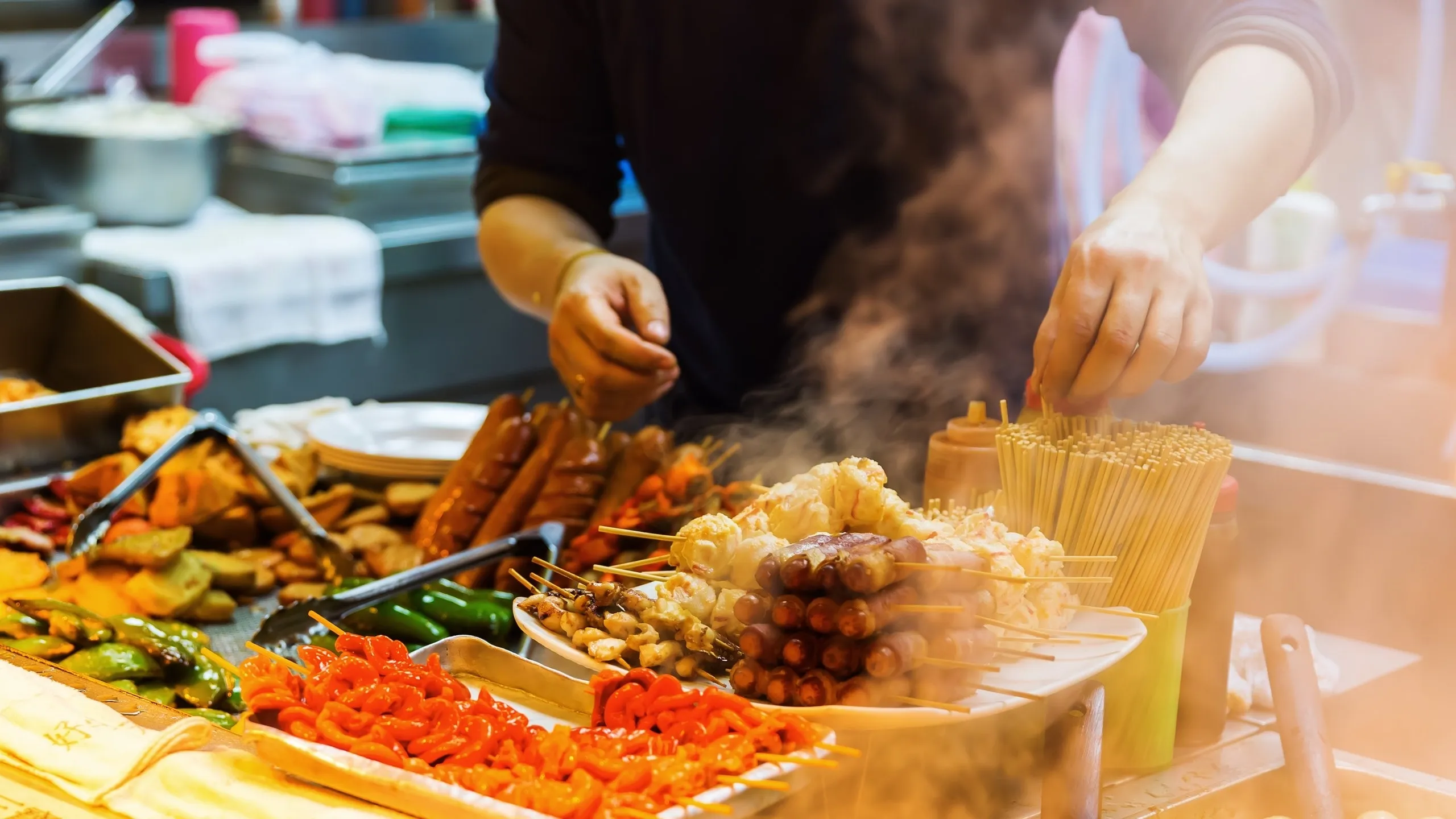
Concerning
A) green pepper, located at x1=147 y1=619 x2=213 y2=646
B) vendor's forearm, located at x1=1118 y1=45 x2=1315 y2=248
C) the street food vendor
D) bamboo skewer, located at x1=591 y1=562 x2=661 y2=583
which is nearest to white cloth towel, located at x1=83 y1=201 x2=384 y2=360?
the street food vendor

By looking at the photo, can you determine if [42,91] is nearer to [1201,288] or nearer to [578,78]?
[578,78]

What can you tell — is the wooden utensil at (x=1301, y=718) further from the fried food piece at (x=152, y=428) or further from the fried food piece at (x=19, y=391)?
the fried food piece at (x=19, y=391)

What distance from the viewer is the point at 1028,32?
259cm

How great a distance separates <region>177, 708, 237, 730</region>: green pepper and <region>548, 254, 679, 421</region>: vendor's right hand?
0.82 meters

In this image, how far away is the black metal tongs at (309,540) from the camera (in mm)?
1767

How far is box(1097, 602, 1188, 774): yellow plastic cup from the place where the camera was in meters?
1.42

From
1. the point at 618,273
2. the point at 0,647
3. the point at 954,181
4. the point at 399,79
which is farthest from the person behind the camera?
the point at 399,79

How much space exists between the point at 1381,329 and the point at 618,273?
4.93 meters

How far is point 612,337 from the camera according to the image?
7.10ft

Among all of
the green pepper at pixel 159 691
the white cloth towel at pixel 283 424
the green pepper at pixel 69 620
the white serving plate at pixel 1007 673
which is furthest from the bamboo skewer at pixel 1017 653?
the white cloth towel at pixel 283 424

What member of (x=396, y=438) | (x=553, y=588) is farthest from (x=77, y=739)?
(x=396, y=438)

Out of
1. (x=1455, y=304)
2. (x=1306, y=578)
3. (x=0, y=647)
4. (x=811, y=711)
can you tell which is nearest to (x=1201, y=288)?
(x=811, y=711)

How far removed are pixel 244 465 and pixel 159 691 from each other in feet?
2.55

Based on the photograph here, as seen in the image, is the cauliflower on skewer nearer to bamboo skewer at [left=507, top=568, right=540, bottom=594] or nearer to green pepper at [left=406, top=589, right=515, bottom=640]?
bamboo skewer at [left=507, top=568, right=540, bottom=594]
